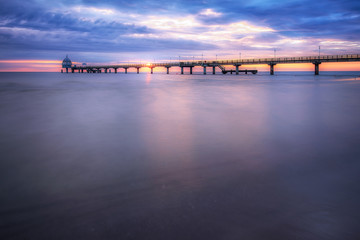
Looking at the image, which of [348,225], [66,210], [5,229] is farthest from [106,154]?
[348,225]

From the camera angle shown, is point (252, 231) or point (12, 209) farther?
point (12, 209)

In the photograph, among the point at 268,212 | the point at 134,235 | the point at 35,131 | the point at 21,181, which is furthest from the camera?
the point at 35,131

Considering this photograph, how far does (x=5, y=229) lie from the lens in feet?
9.96

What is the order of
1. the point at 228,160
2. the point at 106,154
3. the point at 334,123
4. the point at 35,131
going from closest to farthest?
the point at 228,160, the point at 106,154, the point at 35,131, the point at 334,123

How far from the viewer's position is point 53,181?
4.39 m

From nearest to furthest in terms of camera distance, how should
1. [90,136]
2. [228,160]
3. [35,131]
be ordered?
[228,160], [90,136], [35,131]

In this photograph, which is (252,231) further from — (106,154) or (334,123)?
(334,123)

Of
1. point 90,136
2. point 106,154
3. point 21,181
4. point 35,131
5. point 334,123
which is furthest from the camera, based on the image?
point 334,123

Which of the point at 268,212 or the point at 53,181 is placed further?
the point at 53,181

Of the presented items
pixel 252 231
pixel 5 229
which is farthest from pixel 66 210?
pixel 252 231

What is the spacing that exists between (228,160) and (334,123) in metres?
6.34

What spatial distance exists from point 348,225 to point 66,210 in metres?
3.51

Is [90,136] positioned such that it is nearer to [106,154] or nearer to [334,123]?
[106,154]

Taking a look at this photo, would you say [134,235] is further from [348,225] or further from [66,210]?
[348,225]
